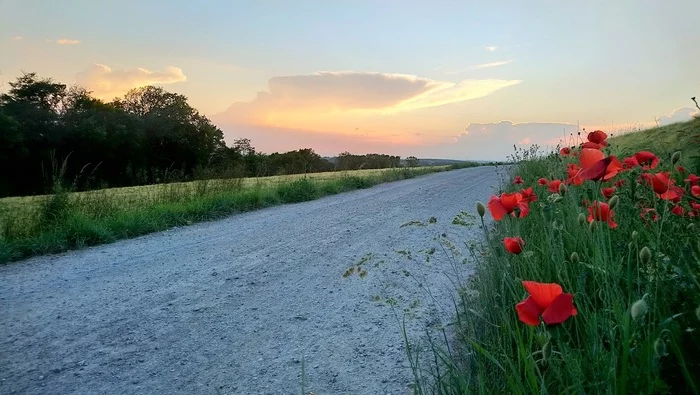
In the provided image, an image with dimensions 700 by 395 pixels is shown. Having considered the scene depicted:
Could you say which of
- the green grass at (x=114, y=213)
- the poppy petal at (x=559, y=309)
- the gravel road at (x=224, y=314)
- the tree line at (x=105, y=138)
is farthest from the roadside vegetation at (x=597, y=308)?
the tree line at (x=105, y=138)

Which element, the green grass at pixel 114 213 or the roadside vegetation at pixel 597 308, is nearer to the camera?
the roadside vegetation at pixel 597 308

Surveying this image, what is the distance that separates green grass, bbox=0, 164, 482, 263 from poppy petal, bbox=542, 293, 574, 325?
22.5ft

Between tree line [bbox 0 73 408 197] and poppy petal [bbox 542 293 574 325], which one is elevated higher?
tree line [bbox 0 73 408 197]

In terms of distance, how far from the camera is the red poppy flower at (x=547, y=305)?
3.09ft

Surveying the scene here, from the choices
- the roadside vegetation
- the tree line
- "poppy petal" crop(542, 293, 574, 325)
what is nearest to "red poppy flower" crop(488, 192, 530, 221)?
the roadside vegetation

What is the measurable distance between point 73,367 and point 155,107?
48.5 m

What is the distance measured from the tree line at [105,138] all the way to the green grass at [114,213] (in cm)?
1290

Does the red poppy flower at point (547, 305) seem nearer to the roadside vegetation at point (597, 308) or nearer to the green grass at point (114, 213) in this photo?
the roadside vegetation at point (597, 308)

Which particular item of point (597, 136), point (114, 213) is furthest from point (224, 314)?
point (114, 213)

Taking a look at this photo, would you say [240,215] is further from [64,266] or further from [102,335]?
[102,335]

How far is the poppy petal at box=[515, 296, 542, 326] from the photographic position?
1.00 m

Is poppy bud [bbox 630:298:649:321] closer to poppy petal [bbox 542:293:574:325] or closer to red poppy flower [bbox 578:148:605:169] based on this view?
poppy petal [bbox 542:293:574:325]

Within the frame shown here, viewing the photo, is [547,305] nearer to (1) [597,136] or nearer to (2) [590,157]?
(2) [590,157]

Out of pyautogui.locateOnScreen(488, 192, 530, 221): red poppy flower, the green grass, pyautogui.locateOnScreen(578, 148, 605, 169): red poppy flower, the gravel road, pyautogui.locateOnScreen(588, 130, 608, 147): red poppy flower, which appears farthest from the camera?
the green grass
